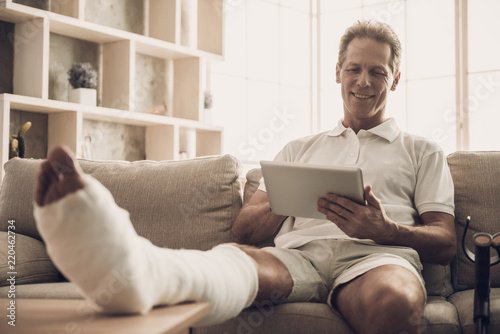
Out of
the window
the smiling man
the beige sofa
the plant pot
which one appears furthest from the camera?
the window

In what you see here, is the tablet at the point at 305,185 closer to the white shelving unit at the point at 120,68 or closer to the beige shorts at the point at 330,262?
the beige shorts at the point at 330,262

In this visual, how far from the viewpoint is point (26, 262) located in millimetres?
1966

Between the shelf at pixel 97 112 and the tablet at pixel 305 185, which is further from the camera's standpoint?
the shelf at pixel 97 112

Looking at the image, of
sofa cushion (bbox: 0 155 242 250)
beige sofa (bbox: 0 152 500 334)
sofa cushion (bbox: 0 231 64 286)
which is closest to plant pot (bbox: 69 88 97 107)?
beige sofa (bbox: 0 152 500 334)

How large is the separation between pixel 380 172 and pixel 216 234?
1.87 ft

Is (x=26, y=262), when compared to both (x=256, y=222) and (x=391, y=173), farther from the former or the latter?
(x=391, y=173)

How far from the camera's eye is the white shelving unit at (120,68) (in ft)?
10.7

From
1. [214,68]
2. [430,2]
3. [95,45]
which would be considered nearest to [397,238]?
[95,45]

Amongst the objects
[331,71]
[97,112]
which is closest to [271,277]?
[97,112]

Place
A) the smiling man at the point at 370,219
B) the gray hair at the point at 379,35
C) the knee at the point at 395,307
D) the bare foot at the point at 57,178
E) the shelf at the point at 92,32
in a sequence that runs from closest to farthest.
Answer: the bare foot at the point at 57,178
the knee at the point at 395,307
the smiling man at the point at 370,219
the gray hair at the point at 379,35
the shelf at the point at 92,32

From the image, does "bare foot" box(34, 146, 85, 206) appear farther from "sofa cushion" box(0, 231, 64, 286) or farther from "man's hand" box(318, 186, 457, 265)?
"sofa cushion" box(0, 231, 64, 286)

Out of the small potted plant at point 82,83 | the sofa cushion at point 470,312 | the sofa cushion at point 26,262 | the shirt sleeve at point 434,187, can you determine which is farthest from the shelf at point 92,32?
the sofa cushion at point 470,312

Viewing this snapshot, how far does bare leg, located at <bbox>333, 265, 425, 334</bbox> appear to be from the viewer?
132 centimetres

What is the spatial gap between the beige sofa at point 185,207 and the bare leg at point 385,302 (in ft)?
0.95
